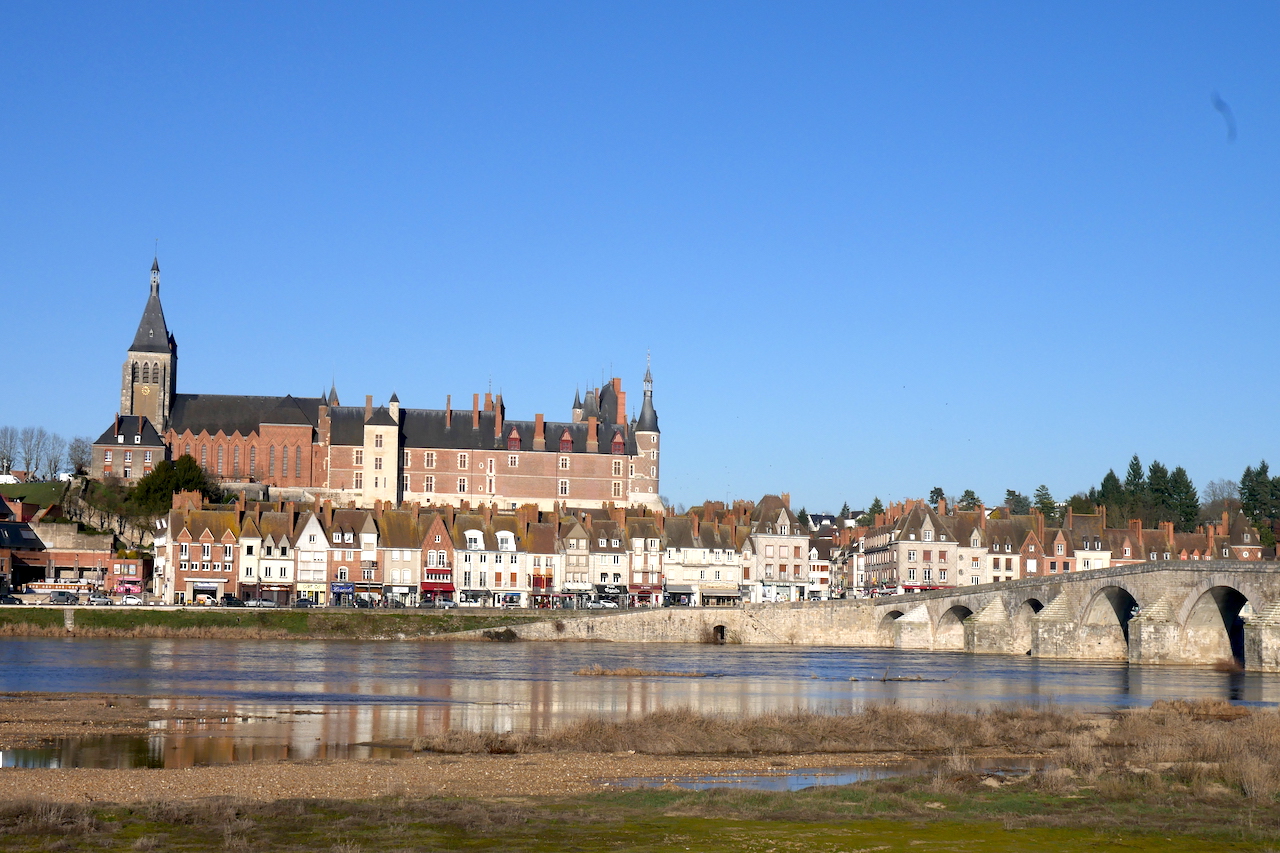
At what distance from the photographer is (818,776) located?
24.5 m

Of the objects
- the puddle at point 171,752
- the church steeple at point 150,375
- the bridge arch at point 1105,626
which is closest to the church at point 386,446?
the church steeple at point 150,375

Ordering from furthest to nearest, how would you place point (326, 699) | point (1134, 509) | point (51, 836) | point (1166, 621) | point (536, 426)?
point (1134, 509) < point (536, 426) < point (1166, 621) < point (326, 699) < point (51, 836)

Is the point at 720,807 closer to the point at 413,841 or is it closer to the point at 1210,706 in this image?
the point at 413,841

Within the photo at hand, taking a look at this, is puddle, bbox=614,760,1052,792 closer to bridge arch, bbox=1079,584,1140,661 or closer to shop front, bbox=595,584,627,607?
bridge arch, bbox=1079,584,1140,661

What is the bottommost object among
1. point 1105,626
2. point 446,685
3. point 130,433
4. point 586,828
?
point 446,685

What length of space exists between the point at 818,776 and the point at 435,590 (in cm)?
6068

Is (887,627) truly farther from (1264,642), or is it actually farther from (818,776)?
(818,776)

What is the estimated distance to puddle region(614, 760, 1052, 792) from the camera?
23.1 meters

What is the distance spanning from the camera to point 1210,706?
35219 mm

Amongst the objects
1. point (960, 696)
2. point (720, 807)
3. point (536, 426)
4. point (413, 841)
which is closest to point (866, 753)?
point (720, 807)

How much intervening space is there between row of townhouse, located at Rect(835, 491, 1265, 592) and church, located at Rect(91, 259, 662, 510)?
25.8 m

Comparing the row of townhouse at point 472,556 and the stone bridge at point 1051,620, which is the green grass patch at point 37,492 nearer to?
the row of townhouse at point 472,556

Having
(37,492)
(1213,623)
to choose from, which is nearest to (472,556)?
(1213,623)

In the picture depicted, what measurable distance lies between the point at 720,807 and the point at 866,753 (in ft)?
24.0
